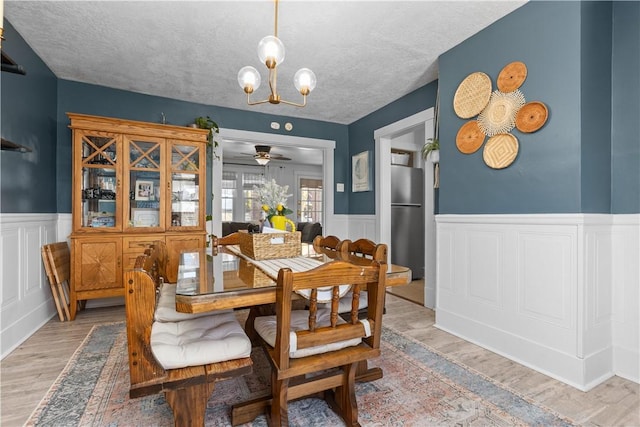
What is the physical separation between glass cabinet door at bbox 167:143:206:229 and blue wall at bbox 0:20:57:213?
1.10 m

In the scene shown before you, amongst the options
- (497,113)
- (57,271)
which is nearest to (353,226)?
(497,113)

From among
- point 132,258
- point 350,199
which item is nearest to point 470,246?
point 350,199

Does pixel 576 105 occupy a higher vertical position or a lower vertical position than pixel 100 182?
higher

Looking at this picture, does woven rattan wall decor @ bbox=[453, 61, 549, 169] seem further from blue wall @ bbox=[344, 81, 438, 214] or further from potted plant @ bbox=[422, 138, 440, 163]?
blue wall @ bbox=[344, 81, 438, 214]

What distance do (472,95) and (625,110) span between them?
3.03 ft

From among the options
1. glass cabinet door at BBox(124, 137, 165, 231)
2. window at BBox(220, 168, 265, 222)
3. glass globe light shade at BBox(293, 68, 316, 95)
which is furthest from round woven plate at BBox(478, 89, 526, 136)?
window at BBox(220, 168, 265, 222)

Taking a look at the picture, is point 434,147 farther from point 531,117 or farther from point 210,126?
point 210,126

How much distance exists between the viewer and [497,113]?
2279 millimetres

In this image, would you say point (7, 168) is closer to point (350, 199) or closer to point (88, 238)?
point (88, 238)

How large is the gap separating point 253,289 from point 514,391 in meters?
1.63

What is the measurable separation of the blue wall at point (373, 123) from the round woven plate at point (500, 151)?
1120 millimetres

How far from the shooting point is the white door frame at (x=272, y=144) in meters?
4.07

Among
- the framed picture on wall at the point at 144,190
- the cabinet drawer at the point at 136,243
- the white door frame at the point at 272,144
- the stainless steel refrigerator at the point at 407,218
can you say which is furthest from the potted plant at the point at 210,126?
the stainless steel refrigerator at the point at 407,218

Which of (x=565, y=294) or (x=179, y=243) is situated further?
(x=179, y=243)
